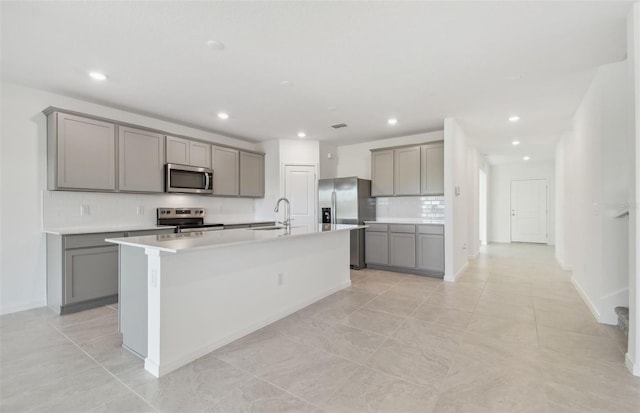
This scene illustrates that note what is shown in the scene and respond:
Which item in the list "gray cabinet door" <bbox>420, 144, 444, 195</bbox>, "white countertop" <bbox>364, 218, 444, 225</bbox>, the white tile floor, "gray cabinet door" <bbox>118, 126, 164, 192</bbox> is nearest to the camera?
the white tile floor

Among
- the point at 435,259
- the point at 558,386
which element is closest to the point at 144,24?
the point at 558,386

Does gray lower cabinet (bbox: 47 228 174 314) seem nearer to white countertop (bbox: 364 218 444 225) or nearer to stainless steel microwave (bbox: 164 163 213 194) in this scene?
stainless steel microwave (bbox: 164 163 213 194)

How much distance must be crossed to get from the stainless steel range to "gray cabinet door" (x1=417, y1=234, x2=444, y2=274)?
11.2 ft

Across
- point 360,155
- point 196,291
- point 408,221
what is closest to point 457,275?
point 408,221

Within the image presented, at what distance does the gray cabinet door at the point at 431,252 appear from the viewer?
4.85m

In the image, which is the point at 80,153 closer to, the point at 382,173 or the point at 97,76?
the point at 97,76

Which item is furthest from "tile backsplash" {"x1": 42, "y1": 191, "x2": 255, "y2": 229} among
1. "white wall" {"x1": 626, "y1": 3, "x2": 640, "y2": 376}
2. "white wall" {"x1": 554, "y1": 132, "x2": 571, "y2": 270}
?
"white wall" {"x1": 554, "y1": 132, "x2": 571, "y2": 270}

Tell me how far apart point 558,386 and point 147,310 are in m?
2.86

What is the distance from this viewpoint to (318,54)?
264cm

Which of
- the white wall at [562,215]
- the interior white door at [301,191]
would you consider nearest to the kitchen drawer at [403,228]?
the interior white door at [301,191]

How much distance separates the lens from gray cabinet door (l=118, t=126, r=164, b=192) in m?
3.90

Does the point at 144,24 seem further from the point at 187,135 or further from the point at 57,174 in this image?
the point at 187,135

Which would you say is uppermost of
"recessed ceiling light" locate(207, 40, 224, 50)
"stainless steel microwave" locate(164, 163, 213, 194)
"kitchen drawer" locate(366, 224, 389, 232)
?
"recessed ceiling light" locate(207, 40, 224, 50)

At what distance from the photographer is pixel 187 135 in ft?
16.2
